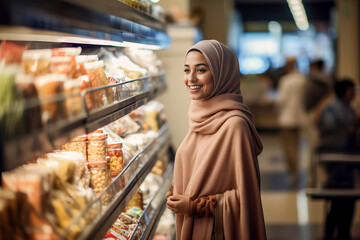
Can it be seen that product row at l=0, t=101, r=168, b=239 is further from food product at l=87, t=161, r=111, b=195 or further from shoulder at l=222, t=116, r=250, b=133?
shoulder at l=222, t=116, r=250, b=133

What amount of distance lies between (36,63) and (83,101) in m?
0.23

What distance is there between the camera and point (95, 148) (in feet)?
7.55

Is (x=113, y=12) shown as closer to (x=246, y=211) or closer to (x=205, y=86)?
(x=205, y=86)

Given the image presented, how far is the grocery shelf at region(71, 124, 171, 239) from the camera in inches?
71.4

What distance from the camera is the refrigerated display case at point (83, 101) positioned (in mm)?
1276

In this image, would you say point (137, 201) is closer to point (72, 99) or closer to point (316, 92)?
point (72, 99)

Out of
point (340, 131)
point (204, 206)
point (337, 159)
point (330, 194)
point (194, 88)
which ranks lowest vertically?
point (330, 194)

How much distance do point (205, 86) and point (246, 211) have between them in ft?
2.04

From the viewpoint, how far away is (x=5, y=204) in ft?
4.68

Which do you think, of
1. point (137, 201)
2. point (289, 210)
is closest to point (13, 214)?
point (137, 201)

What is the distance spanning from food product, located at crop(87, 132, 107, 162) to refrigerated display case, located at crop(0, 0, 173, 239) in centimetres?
14

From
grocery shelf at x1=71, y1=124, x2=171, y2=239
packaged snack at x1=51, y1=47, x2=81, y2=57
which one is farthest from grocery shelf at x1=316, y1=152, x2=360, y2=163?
packaged snack at x1=51, y1=47, x2=81, y2=57

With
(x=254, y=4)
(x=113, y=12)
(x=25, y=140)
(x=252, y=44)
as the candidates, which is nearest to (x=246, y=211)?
(x=113, y=12)

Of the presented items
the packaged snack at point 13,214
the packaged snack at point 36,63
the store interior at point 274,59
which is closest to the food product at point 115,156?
the packaged snack at point 36,63
